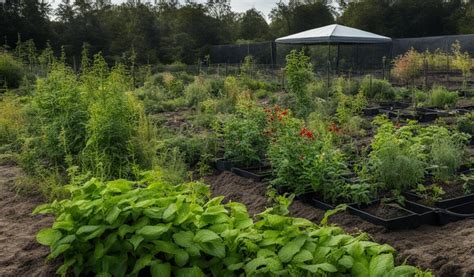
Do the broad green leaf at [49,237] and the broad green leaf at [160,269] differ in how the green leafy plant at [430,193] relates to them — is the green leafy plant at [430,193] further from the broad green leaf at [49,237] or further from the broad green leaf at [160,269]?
the broad green leaf at [49,237]

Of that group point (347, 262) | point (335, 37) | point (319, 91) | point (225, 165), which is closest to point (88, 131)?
point (225, 165)

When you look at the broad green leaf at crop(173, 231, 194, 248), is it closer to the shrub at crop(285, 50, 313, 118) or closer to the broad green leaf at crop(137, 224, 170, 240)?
the broad green leaf at crop(137, 224, 170, 240)

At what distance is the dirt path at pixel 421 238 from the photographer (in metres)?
2.85

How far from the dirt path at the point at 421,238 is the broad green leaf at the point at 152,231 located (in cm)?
136

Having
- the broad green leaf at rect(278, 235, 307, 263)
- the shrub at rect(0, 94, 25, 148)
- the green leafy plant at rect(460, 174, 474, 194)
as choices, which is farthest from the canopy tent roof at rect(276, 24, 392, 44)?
the broad green leaf at rect(278, 235, 307, 263)

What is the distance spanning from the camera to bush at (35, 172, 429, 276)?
232 centimetres

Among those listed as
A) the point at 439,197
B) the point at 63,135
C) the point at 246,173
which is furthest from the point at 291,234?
the point at 63,135

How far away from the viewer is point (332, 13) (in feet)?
128

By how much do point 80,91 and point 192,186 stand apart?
8.58 feet

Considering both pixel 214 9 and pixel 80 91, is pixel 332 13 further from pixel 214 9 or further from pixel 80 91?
pixel 80 91

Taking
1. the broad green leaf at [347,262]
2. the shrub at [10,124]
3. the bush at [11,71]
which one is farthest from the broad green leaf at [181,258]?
the bush at [11,71]

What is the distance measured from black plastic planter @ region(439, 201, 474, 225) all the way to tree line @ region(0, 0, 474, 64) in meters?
19.2

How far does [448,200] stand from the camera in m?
4.00

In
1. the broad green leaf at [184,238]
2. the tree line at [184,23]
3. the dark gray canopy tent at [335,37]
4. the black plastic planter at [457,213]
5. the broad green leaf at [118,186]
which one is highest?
the tree line at [184,23]
